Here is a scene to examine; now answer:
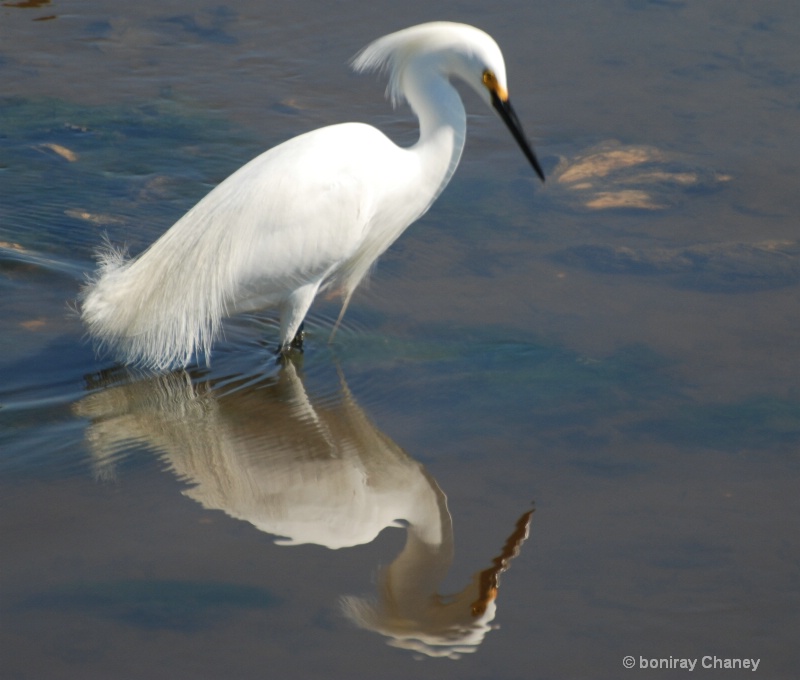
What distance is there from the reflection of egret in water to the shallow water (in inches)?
0.5

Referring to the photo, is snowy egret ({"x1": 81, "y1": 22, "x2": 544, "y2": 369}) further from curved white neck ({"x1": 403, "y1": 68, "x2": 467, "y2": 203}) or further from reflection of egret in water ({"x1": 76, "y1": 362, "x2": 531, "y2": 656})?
reflection of egret in water ({"x1": 76, "y1": 362, "x2": 531, "y2": 656})

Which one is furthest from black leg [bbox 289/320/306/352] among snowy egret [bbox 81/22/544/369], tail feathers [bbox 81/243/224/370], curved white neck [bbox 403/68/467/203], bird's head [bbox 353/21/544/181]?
bird's head [bbox 353/21/544/181]

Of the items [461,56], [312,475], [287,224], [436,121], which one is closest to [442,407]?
[312,475]

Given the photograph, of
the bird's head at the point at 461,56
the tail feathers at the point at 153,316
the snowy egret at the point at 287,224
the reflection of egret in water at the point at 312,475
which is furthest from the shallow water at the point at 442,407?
the bird's head at the point at 461,56

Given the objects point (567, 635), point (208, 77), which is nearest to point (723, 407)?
point (567, 635)

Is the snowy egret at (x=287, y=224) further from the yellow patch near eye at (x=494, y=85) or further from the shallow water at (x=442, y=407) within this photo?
the shallow water at (x=442, y=407)

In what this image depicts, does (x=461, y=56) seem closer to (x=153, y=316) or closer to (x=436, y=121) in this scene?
(x=436, y=121)

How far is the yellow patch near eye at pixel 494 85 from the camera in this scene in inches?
174

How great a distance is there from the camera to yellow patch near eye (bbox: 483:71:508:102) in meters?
4.41

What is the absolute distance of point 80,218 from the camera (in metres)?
5.82

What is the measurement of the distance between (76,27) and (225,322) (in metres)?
4.38

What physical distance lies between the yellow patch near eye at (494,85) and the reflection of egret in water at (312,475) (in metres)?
1.40

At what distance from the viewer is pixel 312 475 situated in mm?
4023

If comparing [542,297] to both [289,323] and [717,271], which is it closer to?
[717,271]
